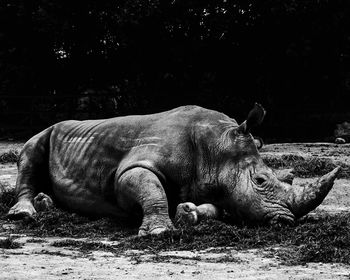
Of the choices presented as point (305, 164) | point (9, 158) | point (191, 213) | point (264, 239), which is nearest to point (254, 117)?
point (191, 213)

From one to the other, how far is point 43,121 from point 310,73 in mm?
5820

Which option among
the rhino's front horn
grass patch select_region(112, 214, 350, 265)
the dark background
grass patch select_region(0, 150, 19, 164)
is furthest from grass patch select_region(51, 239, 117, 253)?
the dark background

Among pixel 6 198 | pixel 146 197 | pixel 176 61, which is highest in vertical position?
pixel 176 61

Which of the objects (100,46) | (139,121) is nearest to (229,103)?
(100,46)

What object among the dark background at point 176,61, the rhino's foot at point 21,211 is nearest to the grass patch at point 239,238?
the rhino's foot at point 21,211

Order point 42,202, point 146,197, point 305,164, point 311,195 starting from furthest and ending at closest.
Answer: point 305,164 → point 42,202 → point 146,197 → point 311,195

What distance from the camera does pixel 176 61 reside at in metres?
20.1

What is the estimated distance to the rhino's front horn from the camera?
7594mm

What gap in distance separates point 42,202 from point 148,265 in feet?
9.73

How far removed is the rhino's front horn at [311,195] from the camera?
7594mm

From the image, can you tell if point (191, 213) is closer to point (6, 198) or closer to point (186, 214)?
point (186, 214)

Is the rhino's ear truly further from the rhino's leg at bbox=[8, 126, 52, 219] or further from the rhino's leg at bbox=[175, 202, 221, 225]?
the rhino's leg at bbox=[8, 126, 52, 219]

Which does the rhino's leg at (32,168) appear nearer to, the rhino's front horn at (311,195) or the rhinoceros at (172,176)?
the rhinoceros at (172,176)

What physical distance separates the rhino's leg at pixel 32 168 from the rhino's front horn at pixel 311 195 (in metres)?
2.88
